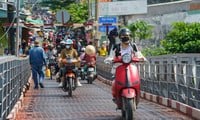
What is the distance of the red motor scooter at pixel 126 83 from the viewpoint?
9438mm

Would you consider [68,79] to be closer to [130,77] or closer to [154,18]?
[130,77]

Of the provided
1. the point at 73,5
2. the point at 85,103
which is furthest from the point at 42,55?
the point at 73,5

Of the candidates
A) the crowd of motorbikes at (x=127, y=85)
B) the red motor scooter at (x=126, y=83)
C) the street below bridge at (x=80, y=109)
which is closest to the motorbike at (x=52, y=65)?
the street below bridge at (x=80, y=109)

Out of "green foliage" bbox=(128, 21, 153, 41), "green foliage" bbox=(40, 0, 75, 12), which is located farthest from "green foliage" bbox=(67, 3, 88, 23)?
"green foliage" bbox=(128, 21, 153, 41)

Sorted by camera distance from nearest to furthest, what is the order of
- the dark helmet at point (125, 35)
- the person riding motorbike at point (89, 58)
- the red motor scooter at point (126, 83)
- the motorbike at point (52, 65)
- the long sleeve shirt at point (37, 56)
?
the red motor scooter at point (126, 83)
the dark helmet at point (125, 35)
the long sleeve shirt at point (37, 56)
the person riding motorbike at point (89, 58)
the motorbike at point (52, 65)

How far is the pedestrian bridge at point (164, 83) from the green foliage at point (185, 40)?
1209 cm

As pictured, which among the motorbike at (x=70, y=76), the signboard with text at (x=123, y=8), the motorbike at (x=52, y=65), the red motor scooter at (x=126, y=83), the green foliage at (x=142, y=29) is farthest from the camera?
the signboard with text at (x=123, y=8)

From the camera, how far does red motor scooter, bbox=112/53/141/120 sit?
31.0 feet

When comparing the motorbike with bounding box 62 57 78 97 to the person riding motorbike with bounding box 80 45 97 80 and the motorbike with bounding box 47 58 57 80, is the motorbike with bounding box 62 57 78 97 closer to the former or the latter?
the person riding motorbike with bounding box 80 45 97 80

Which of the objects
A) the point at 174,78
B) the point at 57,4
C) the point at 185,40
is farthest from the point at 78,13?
the point at 174,78

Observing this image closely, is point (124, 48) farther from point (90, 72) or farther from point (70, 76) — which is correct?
point (90, 72)

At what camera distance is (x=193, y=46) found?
2827 centimetres

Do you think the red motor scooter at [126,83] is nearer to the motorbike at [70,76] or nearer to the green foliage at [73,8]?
the motorbike at [70,76]

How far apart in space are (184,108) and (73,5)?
50.9 m
